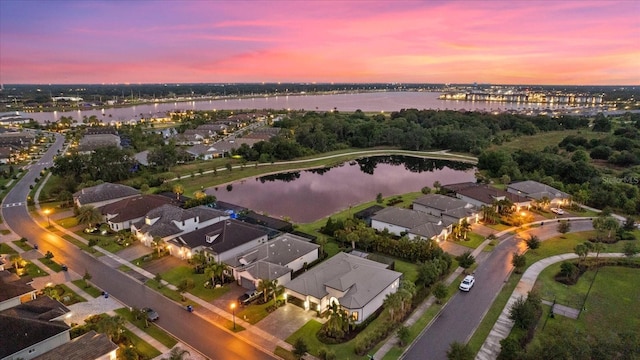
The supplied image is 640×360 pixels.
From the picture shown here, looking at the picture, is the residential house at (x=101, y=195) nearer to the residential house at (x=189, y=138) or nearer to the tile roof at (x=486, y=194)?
the tile roof at (x=486, y=194)

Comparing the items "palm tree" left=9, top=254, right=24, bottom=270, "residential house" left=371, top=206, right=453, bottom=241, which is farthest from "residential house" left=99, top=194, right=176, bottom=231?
"residential house" left=371, top=206, right=453, bottom=241

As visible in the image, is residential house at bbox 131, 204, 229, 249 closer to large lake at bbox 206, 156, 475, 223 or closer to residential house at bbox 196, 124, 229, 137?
large lake at bbox 206, 156, 475, 223

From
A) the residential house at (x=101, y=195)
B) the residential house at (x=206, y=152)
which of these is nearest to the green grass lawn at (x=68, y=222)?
the residential house at (x=101, y=195)

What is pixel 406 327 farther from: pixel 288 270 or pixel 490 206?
pixel 490 206

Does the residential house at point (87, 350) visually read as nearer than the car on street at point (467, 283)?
Yes

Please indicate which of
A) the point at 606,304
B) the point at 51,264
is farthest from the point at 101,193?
the point at 606,304

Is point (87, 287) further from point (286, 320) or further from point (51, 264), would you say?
point (286, 320)
